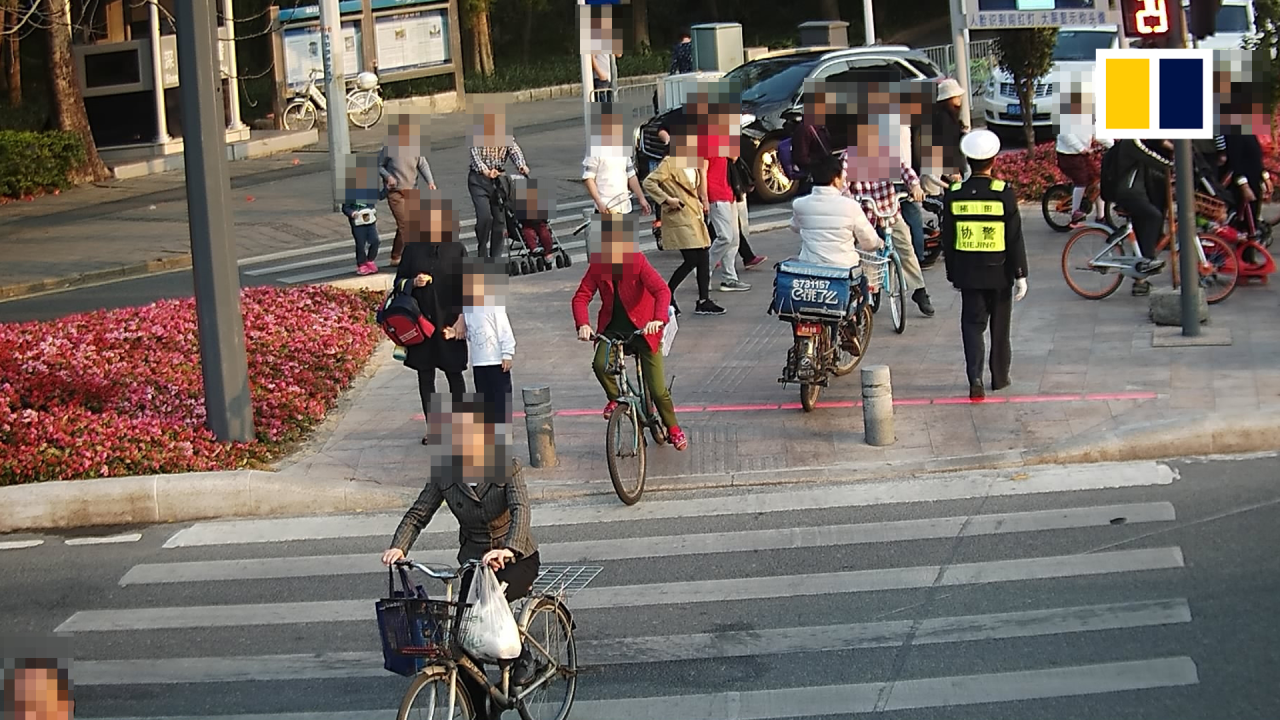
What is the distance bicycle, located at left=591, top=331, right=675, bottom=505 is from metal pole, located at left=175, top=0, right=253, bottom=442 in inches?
114

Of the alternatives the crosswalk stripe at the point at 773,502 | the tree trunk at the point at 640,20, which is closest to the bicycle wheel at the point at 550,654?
the crosswalk stripe at the point at 773,502

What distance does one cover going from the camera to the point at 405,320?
34.1ft

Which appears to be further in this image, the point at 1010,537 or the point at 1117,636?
the point at 1010,537

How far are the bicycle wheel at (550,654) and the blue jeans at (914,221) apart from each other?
834 cm

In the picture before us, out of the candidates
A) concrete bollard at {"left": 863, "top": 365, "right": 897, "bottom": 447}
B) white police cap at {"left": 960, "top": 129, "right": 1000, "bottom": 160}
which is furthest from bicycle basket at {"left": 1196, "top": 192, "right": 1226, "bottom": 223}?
concrete bollard at {"left": 863, "top": 365, "right": 897, "bottom": 447}

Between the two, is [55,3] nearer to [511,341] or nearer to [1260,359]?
[511,341]

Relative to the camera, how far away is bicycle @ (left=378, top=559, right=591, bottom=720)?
5777 millimetres

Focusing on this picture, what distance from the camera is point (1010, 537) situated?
28.3ft

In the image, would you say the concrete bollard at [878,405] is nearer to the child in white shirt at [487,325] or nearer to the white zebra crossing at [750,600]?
the white zebra crossing at [750,600]

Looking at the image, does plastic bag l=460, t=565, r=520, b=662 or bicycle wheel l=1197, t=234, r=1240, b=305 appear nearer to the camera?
plastic bag l=460, t=565, r=520, b=662

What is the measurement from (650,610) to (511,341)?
2.69 m

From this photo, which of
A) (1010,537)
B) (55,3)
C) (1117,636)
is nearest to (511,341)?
(1010,537)

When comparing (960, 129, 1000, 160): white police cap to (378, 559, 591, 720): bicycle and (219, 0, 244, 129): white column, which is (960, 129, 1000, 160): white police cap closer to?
(378, 559, 591, 720): bicycle

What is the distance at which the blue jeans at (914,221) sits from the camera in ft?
47.2
